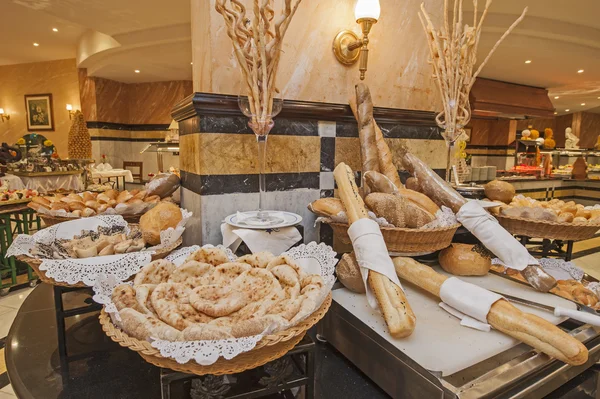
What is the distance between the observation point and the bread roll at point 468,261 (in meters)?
1.24

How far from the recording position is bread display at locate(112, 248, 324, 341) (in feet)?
2.05

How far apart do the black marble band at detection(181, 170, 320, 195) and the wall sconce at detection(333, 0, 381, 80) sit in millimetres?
594

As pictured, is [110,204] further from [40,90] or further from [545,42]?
[40,90]

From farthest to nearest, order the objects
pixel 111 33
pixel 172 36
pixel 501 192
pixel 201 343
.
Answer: pixel 111 33, pixel 172 36, pixel 501 192, pixel 201 343

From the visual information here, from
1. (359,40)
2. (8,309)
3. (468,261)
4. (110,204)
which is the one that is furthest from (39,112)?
(468,261)

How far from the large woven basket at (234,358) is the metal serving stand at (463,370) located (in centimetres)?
29

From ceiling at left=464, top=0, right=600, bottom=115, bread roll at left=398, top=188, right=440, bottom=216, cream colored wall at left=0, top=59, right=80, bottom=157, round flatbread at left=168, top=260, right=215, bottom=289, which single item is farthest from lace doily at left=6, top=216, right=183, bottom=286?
cream colored wall at left=0, top=59, right=80, bottom=157

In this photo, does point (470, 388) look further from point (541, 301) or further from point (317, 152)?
point (317, 152)

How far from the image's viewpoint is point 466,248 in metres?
1.28

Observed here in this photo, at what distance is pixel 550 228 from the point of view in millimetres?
1655

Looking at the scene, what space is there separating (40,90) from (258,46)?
453 inches

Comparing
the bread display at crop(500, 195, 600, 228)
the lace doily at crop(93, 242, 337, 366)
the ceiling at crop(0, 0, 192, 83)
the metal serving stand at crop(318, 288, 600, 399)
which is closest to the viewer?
the lace doily at crop(93, 242, 337, 366)

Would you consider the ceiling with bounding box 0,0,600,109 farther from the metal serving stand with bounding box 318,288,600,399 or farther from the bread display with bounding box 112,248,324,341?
the bread display with bounding box 112,248,324,341

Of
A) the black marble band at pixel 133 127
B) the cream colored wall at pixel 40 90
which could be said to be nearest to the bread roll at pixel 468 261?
the black marble band at pixel 133 127
